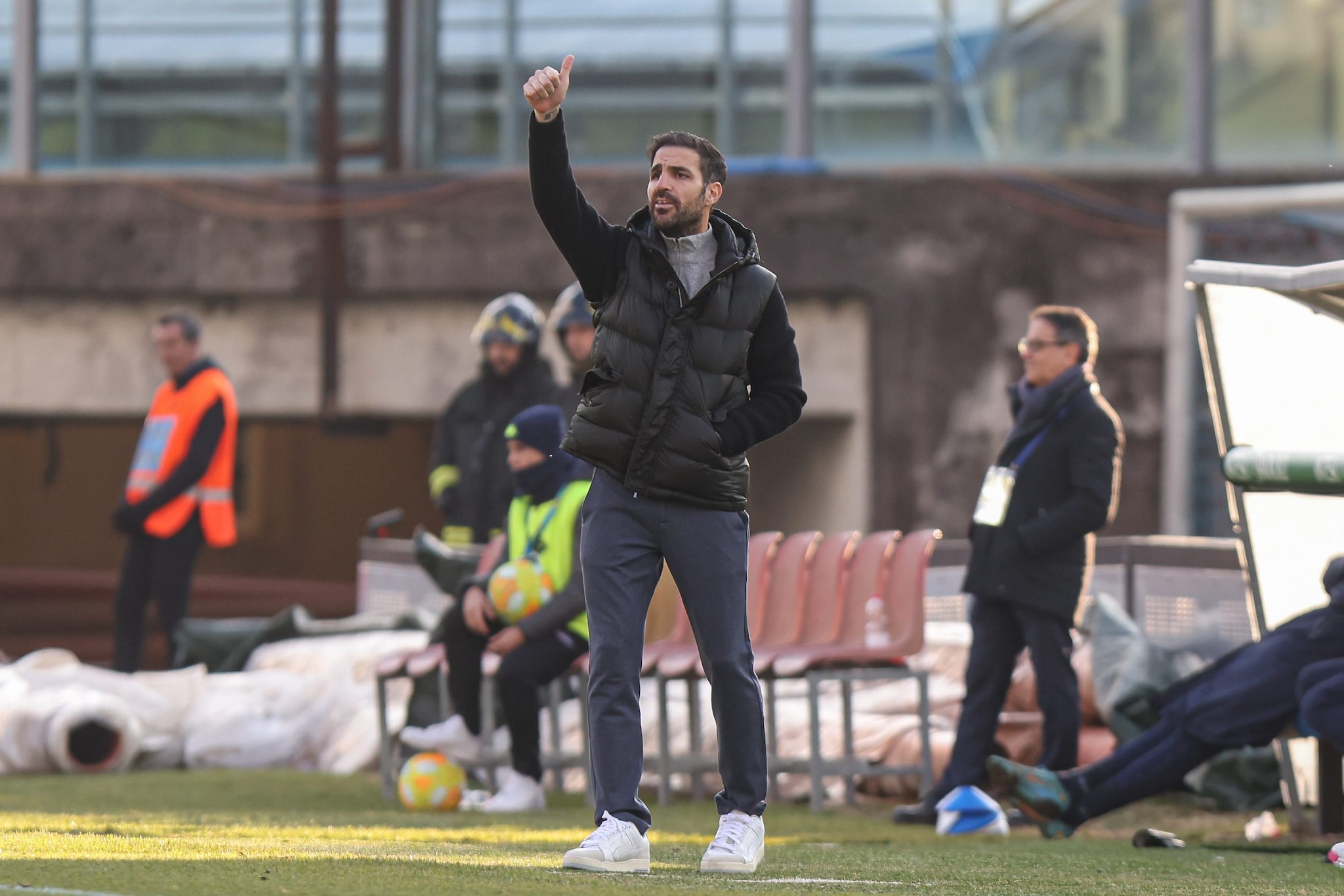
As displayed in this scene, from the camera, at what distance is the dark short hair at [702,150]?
556 cm

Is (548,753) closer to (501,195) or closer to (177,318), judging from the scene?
(177,318)

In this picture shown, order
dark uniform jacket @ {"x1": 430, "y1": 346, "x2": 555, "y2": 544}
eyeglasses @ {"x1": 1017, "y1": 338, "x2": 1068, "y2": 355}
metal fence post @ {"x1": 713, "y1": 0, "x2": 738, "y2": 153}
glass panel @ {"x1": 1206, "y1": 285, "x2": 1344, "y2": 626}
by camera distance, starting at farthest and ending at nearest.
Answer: metal fence post @ {"x1": 713, "y1": 0, "x2": 738, "y2": 153} < dark uniform jacket @ {"x1": 430, "y1": 346, "x2": 555, "y2": 544} < eyeglasses @ {"x1": 1017, "y1": 338, "x2": 1068, "y2": 355} < glass panel @ {"x1": 1206, "y1": 285, "x2": 1344, "y2": 626}

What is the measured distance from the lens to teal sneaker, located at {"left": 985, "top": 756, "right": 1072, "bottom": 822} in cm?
714

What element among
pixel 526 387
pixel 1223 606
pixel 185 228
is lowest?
pixel 1223 606

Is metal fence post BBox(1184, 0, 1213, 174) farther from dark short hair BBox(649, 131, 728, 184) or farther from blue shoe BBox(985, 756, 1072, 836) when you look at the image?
dark short hair BBox(649, 131, 728, 184)

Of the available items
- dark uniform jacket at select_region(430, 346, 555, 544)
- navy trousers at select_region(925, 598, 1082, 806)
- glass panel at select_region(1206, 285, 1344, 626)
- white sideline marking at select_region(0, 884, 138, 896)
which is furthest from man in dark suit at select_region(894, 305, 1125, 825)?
white sideline marking at select_region(0, 884, 138, 896)

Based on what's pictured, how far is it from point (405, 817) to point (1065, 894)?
3.36 metres

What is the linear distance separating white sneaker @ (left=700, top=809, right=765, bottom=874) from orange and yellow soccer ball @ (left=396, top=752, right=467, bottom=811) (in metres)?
3.07

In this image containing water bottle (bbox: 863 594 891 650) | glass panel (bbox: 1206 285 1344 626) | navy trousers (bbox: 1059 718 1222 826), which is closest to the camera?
navy trousers (bbox: 1059 718 1222 826)

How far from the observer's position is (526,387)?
11.0 metres

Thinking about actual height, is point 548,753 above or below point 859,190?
below

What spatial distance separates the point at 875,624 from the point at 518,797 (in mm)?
1596

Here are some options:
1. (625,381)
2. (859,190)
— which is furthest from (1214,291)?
(859,190)

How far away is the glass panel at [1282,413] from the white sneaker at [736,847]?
294 cm
